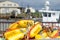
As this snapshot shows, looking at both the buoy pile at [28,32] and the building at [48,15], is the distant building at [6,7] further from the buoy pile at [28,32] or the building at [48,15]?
the buoy pile at [28,32]

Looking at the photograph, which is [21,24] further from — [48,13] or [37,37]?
[48,13]

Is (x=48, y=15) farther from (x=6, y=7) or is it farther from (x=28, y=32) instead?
(x=28, y=32)

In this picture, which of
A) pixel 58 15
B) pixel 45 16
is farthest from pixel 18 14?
pixel 58 15

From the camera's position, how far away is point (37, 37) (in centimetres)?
274

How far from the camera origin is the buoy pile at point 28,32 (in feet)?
8.52

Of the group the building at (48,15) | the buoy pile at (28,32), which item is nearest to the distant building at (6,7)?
the building at (48,15)

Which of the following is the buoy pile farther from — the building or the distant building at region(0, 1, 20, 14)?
the distant building at region(0, 1, 20, 14)

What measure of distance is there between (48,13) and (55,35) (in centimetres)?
Answer: 707

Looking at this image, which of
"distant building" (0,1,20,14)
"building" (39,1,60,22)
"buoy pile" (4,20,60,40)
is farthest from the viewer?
"distant building" (0,1,20,14)

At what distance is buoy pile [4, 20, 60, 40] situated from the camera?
260 centimetres

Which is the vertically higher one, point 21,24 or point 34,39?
point 21,24

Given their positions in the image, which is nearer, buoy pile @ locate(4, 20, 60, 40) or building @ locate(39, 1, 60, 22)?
buoy pile @ locate(4, 20, 60, 40)

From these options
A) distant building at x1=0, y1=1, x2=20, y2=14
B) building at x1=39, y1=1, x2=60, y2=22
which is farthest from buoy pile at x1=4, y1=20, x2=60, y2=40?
distant building at x1=0, y1=1, x2=20, y2=14

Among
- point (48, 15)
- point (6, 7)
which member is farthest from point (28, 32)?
point (6, 7)
